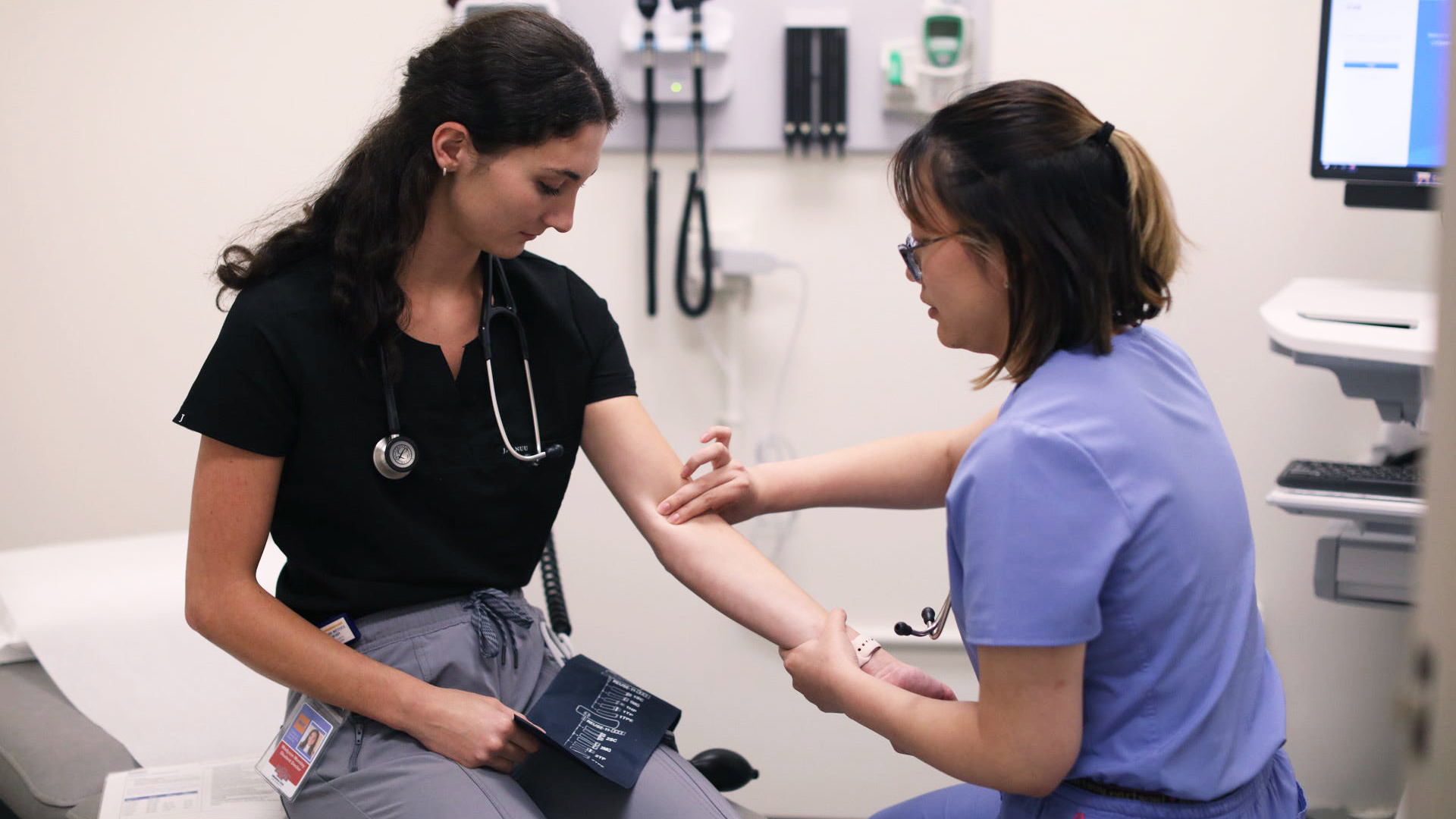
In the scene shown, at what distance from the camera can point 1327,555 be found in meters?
1.74

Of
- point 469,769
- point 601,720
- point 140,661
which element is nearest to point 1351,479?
point 601,720

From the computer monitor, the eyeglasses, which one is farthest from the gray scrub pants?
the computer monitor

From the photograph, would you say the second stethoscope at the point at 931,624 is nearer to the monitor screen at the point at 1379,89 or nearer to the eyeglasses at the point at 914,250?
the eyeglasses at the point at 914,250

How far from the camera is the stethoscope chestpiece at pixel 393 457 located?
1.28 meters

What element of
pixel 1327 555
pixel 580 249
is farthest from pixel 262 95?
pixel 1327 555

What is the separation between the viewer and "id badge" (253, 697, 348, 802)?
1248mm

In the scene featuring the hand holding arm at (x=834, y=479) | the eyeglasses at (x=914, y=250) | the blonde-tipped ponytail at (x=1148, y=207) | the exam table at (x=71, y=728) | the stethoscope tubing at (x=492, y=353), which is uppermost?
the blonde-tipped ponytail at (x=1148, y=207)

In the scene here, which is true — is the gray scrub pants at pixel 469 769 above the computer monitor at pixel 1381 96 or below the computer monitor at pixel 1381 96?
below

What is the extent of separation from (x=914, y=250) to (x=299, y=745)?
0.84 meters

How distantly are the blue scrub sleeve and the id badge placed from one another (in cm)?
74

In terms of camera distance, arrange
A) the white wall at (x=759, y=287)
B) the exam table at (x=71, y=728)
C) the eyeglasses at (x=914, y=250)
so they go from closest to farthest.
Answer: the eyeglasses at (x=914, y=250), the exam table at (x=71, y=728), the white wall at (x=759, y=287)

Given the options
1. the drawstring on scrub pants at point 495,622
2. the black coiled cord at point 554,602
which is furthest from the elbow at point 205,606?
the black coiled cord at point 554,602

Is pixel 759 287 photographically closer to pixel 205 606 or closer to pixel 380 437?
pixel 380 437

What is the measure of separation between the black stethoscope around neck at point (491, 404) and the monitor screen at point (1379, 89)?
1.30 meters
